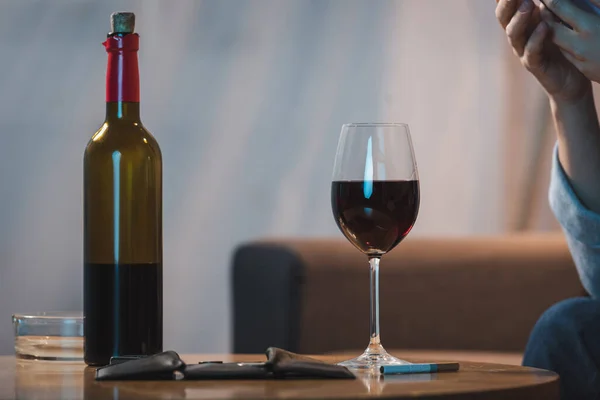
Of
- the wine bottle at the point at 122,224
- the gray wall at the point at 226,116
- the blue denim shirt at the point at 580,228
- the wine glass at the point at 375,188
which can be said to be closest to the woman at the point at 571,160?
the blue denim shirt at the point at 580,228

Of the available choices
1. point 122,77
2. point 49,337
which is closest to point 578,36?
point 122,77

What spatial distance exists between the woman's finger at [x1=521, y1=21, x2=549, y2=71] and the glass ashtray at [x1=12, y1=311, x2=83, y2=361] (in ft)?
2.58

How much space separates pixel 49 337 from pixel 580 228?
0.82 meters

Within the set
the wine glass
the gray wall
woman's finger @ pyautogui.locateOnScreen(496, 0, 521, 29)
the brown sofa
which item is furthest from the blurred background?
the wine glass

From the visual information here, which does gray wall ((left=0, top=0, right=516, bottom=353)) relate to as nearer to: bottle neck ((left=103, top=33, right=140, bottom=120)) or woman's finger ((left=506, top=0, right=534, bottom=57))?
woman's finger ((left=506, top=0, right=534, bottom=57))

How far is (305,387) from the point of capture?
0.68 metres

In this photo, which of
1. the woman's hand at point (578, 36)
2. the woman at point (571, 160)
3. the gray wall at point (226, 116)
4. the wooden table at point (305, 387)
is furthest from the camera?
the gray wall at point (226, 116)

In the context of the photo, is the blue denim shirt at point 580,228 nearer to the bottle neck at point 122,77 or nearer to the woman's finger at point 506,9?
the woman's finger at point 506,9

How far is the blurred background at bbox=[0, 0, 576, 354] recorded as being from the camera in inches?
108

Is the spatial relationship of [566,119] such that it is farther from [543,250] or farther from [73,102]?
[73,102]

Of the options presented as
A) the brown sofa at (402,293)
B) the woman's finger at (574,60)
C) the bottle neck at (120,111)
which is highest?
the woman's finger at (574,60)

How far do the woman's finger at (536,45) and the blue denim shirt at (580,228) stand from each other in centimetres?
18

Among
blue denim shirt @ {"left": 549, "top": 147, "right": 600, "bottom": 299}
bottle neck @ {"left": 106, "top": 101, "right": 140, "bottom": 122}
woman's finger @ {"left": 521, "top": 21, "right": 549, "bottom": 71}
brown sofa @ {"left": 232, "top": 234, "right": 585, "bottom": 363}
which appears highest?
woman's finger @ {"left": 521, "top": 21, "right": 549, "bottom": 71}

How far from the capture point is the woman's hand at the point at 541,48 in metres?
1.38
